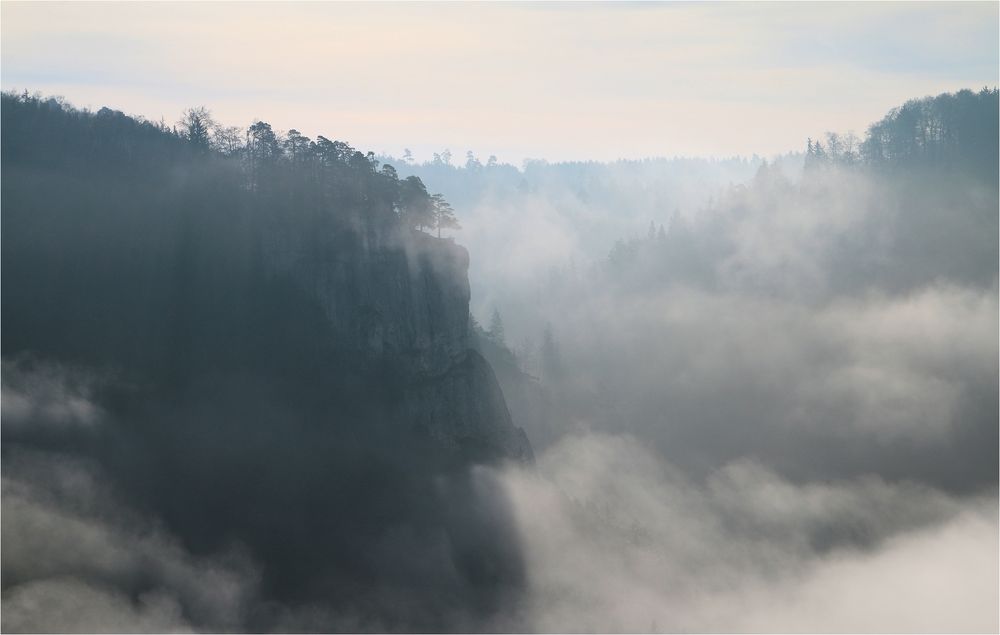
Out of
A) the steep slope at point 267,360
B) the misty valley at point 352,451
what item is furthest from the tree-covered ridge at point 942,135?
the steep slope at point 267,360

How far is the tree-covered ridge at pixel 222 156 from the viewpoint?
90750 mm

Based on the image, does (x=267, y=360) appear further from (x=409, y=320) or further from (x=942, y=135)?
(x=942, y=135)

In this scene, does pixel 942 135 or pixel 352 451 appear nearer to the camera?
pixel 352 451

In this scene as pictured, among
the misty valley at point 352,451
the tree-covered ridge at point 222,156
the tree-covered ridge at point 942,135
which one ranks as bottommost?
the misty valley at point 352,451

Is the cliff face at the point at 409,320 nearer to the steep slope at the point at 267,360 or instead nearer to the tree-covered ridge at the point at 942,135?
→ the steep slope at the point at 267,360

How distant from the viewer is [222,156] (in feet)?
317

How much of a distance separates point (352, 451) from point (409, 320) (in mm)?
15038

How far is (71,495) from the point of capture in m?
67.6

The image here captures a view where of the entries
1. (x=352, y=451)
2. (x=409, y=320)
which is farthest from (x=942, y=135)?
(x=352, y=451)

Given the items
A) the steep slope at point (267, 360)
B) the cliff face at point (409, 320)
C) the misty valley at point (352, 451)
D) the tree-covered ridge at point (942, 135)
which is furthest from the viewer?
the tree-covered ridge at point (942, 135)

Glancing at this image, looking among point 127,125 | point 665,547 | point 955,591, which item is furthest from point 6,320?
point 955,591

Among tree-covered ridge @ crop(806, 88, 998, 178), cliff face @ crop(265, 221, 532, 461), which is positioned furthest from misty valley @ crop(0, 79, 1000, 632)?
tree-covered ridge @ crop(806, 88, 998, 178)

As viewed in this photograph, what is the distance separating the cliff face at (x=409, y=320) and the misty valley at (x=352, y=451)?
0.86 feet

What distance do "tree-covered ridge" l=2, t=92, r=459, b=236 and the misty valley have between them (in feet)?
1.11
